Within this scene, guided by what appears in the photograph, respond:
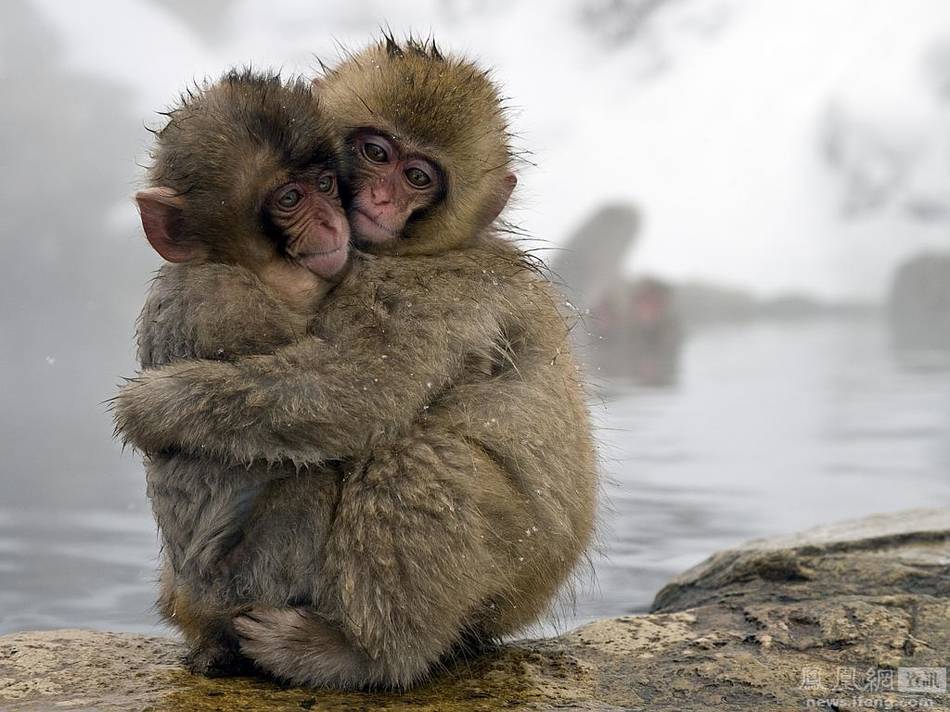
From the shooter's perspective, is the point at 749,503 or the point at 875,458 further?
the point at 875,458

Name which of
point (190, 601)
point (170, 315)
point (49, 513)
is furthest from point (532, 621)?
point (49, 513)

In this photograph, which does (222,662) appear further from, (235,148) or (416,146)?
(416,146)

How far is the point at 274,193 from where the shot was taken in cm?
290

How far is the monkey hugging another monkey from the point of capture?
9.09 ft

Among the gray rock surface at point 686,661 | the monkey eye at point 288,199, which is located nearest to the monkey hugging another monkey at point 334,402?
the monkey eye at point 288,199

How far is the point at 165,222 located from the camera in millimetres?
2918

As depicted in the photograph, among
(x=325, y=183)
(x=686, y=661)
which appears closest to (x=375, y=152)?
(x=325, y=183)

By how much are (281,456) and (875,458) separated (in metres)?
6.29

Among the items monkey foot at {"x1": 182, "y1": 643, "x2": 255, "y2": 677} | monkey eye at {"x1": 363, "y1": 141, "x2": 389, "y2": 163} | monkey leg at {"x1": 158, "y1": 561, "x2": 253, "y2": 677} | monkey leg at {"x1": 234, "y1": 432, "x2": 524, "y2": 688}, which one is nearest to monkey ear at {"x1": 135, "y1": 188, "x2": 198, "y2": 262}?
monkey eye at {"x1": 363, "y1": 141, "x2": 389, "y2": 163}

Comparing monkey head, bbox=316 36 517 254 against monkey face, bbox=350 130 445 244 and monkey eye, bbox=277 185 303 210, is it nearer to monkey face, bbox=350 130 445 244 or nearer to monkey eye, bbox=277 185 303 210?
monkey face, bbox=350 130 445 244

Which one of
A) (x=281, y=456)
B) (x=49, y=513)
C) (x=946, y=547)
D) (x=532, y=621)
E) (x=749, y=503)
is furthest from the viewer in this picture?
(x=749, y=503)

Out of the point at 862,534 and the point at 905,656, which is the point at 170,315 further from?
the point at 862,534

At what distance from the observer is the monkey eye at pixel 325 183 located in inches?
115

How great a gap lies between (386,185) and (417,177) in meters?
0.10
